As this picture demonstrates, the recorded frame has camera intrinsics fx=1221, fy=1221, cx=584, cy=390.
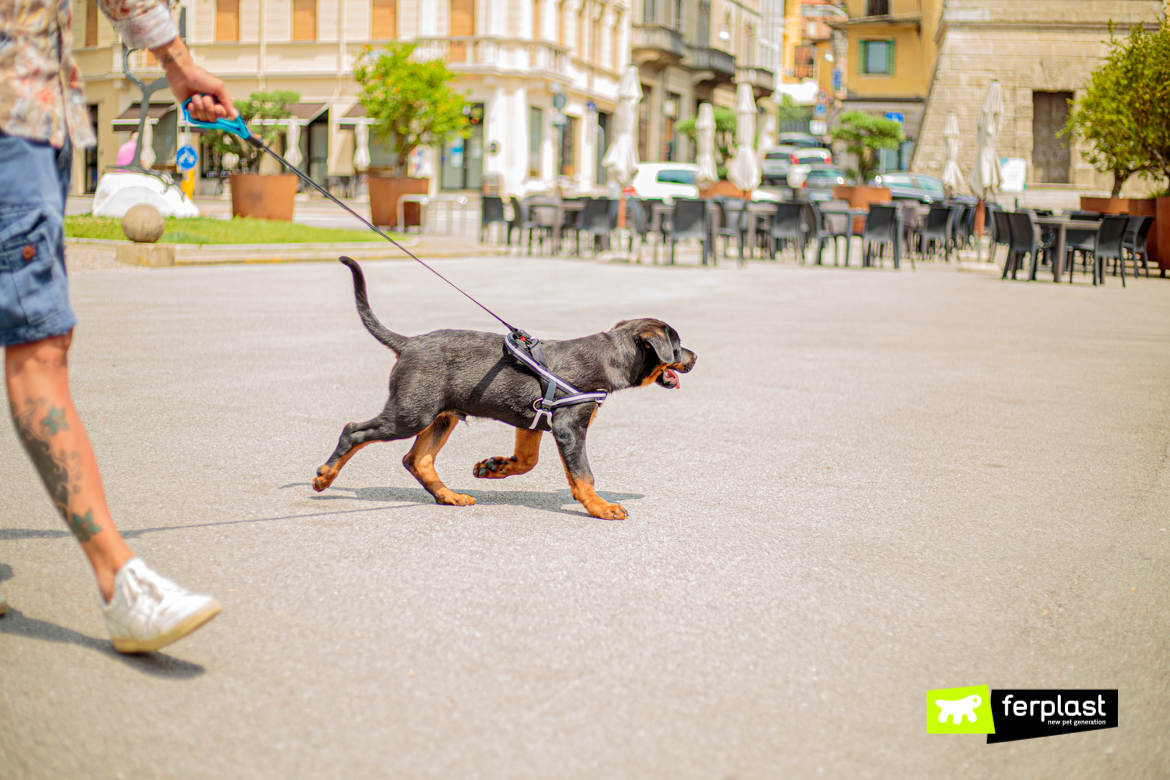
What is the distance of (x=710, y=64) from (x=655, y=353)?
187 ft

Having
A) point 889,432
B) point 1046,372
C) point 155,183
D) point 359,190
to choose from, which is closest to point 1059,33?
point 359,190

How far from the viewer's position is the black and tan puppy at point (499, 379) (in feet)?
12.9

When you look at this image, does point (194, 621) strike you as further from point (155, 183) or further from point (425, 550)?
point (155, 183)

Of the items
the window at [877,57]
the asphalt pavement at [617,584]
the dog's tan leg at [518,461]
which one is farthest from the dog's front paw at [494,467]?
the window at [877,57]

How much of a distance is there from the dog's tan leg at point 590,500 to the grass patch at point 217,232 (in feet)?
43.4

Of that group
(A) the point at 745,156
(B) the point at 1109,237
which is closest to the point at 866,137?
(A) the point at 745,156

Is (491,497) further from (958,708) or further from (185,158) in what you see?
(185,158)

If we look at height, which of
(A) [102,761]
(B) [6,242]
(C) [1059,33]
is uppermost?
(C) [1059,33]

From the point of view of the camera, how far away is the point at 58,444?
266cm

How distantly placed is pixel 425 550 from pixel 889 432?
3081 millimetres

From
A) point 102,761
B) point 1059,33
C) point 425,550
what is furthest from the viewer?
point 1059,33

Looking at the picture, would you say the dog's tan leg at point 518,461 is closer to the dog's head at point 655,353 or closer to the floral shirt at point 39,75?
the dog's head at point 655,353

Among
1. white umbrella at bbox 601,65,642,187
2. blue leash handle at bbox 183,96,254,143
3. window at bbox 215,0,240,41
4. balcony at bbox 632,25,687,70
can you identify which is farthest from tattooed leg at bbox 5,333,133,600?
balcony at bbox 632,25,687,70

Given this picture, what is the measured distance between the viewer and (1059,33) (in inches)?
1548
